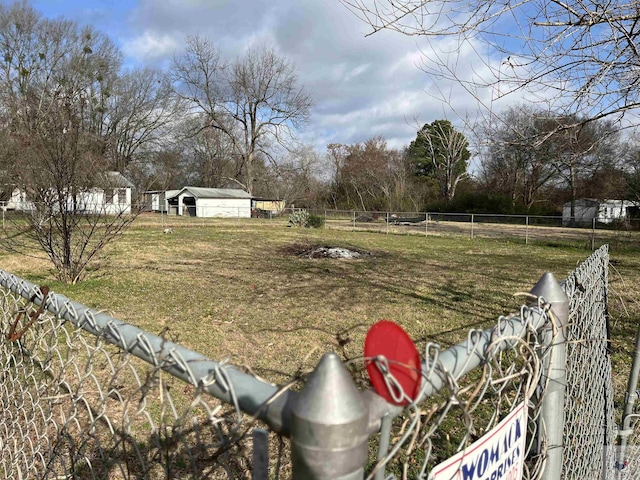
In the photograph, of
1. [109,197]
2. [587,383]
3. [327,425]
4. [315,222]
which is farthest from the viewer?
[315,222]

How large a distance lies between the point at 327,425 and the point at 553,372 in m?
0.92

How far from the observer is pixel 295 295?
734 cm

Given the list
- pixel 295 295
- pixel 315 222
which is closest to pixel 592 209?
pixel 315 222

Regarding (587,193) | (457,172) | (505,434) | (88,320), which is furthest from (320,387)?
(457,172)

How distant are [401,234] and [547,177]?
74.0 ft

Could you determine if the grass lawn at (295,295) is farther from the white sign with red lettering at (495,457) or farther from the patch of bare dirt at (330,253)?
the white sign with red lettering at (495,457)

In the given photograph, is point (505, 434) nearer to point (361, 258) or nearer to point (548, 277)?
point (548, 277)

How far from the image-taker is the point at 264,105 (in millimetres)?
43719

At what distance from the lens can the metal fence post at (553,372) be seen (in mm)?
1208

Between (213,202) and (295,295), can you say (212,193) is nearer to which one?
(213,202)

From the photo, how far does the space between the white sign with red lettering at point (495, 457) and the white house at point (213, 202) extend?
4074 centimetres

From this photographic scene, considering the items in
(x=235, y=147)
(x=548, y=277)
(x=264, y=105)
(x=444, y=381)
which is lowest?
→ (x=444, y=381)

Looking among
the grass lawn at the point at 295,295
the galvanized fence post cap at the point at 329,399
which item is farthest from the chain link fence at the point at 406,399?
the grass lawn at the point at 295,295

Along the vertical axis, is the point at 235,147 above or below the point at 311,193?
above
